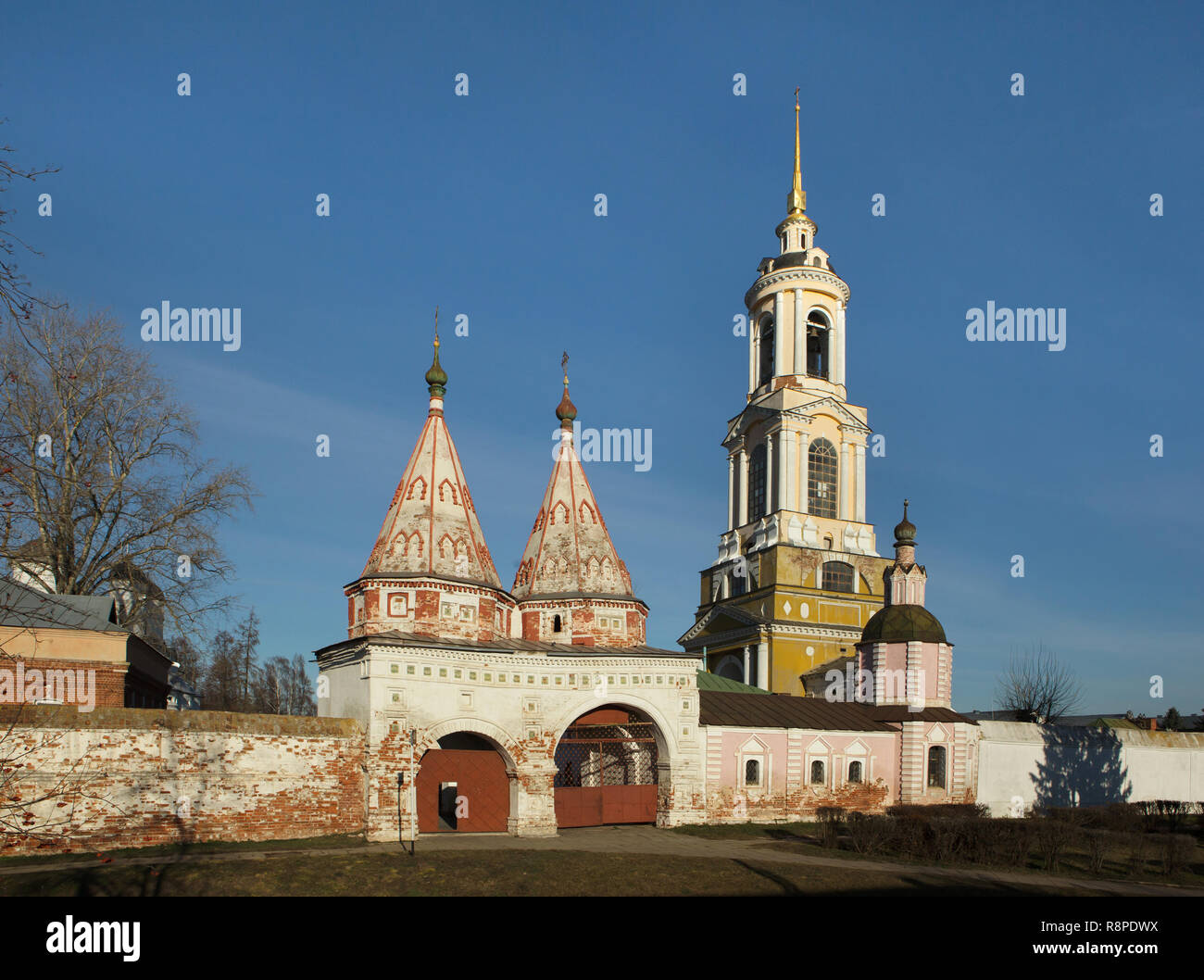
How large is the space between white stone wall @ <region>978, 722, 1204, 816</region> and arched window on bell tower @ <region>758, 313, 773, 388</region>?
73.5ft

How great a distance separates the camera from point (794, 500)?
44812 millimetres

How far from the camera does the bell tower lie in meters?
42.4

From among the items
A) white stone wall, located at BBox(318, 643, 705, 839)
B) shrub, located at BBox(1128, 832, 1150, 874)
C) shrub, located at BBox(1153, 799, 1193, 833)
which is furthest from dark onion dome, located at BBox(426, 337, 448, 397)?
shrub, located at BBox(1153, 799, 1193, 833)

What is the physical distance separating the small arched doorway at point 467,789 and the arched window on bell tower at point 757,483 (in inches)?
1064

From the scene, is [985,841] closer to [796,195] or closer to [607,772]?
[607,772]

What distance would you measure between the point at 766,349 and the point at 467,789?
109 feet

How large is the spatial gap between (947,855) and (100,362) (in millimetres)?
21122

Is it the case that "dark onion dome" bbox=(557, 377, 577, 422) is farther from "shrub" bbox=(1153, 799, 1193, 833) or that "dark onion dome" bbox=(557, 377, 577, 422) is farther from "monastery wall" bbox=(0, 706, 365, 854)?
"shrub" bbox=(1153, 799, 1193, 833)

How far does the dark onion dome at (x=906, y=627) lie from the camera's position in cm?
3281

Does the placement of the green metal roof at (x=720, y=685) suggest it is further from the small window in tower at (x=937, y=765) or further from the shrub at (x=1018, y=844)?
the shrub at (x=1018, y=844)

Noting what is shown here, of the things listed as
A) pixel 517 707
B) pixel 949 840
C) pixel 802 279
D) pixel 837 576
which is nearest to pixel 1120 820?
pixel 949 840

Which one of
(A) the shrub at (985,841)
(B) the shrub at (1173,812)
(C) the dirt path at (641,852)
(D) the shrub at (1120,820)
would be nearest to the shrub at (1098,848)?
(C) the dirt path at (641,852)
